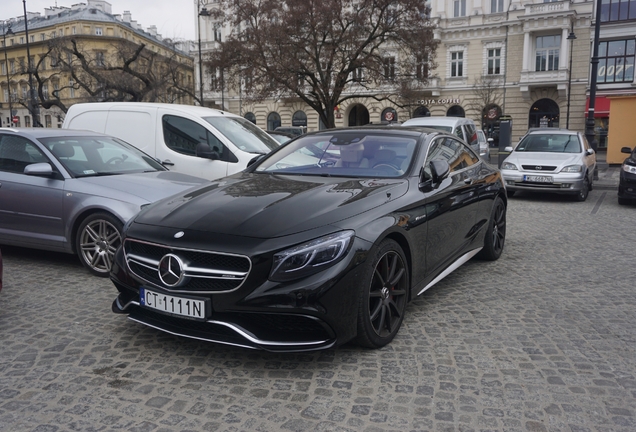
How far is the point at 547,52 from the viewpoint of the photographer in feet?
144

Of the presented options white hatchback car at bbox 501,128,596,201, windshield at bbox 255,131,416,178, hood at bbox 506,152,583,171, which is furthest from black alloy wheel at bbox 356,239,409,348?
hood at bbox 506,152,583,171

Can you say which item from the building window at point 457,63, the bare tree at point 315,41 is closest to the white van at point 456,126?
the bare tree at point 315,41

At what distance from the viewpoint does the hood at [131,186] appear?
5.75 metres

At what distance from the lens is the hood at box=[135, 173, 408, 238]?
3553 mm

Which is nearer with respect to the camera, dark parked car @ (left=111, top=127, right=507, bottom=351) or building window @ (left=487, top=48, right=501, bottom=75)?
dark parked car @ (left=111, top=127, right=507, bottom=351)

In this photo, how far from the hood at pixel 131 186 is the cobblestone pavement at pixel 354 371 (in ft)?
3.13

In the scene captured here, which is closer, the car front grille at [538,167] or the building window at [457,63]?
A: the car front grille at [538,167]

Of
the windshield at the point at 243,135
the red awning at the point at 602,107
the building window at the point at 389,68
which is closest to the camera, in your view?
the windshield at the point at 243,135

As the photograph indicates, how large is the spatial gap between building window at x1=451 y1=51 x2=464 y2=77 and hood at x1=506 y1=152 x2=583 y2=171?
37.5 metres

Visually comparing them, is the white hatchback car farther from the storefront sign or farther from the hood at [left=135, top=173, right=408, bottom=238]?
the storefront sign

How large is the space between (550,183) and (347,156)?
865cm

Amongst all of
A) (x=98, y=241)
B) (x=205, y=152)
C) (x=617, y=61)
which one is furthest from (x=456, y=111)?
(x=98, y=241)

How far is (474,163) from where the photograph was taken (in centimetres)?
617

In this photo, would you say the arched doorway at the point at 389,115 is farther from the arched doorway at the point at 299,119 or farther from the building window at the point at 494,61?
Result: the building window at the point at 494,61
